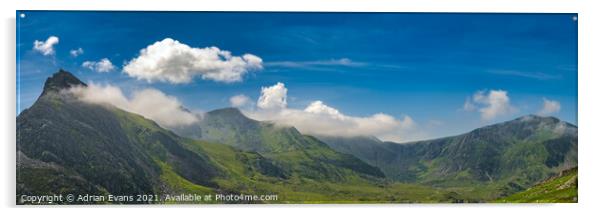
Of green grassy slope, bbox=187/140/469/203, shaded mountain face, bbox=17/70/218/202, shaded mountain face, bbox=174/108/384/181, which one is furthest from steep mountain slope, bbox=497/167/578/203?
shaded mountain face, bbox=17/70/218/202

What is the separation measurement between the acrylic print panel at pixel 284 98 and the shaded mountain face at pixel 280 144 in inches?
4.9

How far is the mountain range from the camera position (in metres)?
26.4

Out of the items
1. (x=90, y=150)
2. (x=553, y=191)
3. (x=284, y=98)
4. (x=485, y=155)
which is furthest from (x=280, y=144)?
(x=553, y=191)

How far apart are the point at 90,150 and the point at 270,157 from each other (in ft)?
24.8

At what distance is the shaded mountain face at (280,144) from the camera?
27469 mm

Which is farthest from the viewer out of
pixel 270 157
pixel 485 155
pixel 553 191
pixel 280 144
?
pixel 270 157

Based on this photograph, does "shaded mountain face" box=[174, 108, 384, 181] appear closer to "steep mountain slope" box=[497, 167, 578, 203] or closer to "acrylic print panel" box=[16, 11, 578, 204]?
"acrylic print panel" box=[16, 11, 578, 204]

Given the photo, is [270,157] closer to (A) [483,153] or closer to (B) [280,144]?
(B) [280,144]

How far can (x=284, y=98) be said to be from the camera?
27000mm

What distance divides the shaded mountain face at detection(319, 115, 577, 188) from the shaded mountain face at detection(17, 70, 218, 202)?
6.39 meters

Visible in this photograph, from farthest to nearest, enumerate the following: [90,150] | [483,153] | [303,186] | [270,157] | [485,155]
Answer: [270,157] < [485,155] < [483,153] < [303,186] < [90,150]

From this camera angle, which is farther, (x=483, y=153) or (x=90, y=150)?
(x=483, y=153)

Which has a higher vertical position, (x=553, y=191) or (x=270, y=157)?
(x=270, y=157)

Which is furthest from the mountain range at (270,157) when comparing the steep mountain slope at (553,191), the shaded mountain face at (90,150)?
the steep mountain slope at (553,191)
